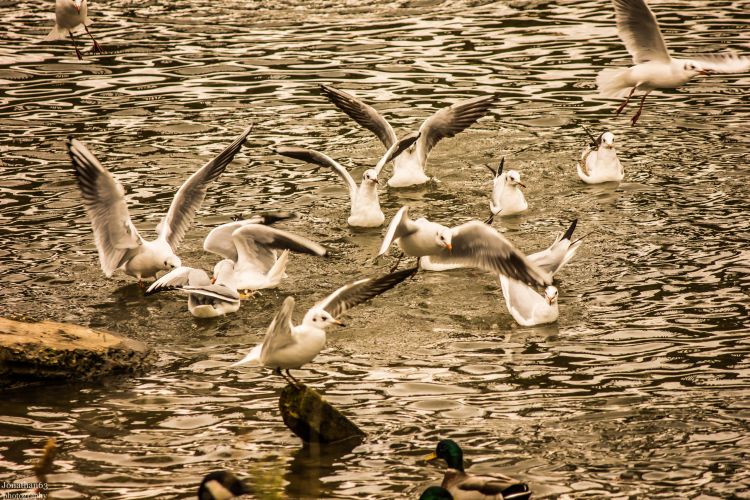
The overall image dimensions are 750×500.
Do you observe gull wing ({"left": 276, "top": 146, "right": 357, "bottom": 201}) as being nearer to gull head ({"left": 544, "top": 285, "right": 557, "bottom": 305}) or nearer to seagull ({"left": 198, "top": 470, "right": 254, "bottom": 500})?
gull head ({"left": 544, "top": 285, "right": 557, "bottom": 305})

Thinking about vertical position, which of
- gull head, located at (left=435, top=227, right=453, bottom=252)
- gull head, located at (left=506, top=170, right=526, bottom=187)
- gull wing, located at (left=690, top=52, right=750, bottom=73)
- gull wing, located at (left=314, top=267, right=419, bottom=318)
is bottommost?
gull head, located at (left=506, top=170, right=526, bottom=187)

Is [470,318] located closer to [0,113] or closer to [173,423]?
[173,423]

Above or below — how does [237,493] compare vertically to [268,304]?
above

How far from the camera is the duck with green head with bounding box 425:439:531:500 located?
632cm

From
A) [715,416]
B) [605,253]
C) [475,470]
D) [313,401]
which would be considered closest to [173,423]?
[313,401]

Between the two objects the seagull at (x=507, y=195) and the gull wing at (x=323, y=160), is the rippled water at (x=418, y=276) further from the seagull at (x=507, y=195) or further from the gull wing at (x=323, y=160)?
the gull wing at (x=323, y=160)

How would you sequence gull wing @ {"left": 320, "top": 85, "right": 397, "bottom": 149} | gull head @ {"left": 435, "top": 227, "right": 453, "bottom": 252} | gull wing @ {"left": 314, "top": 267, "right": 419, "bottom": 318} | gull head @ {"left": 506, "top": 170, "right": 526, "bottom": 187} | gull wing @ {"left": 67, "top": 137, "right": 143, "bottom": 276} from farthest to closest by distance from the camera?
1. gull wing @ {"left": 320, "top": 85, "right": 397, "bottom": 149}
2. gull head @ {"left": 506, "top": 170, "right": 526, "bottom": 187}
3. gull wing @ {"left": 67, "top": 137, "right": 143, "bottom": 276}
4. gull head @ {"left": 435, "top": 227, "right": 453, "bottom": 252}
5. gull wing @ {"left": 314, "top": 267, "right": 419, "bottom": 318}

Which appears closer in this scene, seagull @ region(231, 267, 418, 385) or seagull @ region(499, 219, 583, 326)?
seagull @ region(231, 267, 418, 385)

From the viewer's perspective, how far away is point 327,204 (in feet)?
44.6

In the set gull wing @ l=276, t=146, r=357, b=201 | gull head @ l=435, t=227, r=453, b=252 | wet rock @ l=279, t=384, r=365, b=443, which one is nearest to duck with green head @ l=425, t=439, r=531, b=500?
wet rock @ l=279, t=384, r=365, b=443

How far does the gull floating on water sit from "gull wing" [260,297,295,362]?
2.50m

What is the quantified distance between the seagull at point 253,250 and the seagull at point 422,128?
125 inches

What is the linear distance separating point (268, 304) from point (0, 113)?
840 centimetres

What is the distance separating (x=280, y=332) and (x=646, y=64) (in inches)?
291
